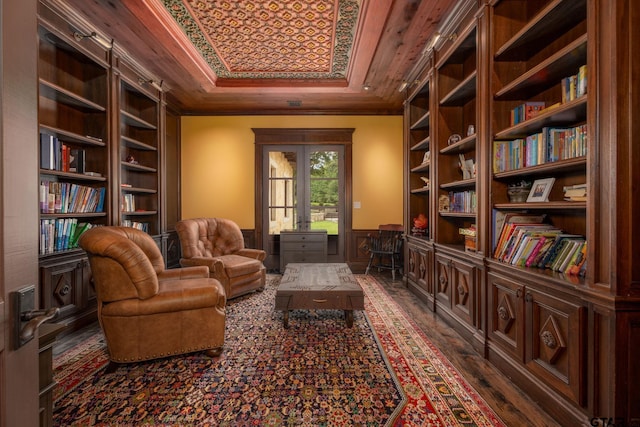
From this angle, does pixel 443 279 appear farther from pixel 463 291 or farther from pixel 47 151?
pixel 47 151

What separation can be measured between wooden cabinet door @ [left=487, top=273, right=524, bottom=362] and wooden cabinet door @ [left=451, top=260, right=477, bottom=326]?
0.24 m

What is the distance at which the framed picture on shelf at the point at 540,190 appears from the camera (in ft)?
7.13

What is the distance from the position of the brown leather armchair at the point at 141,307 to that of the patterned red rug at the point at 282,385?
0.16 meters

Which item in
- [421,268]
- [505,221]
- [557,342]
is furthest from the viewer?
[421,268]

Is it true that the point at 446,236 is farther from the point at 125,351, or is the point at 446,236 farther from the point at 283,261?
the point at 125,351

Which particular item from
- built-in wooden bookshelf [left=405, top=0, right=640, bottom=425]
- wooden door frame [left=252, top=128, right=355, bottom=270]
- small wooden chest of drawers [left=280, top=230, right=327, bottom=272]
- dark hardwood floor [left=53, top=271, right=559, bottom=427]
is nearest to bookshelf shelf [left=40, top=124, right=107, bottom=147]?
dark hardwood floor [left=53, top=271, right=559, bottom=427]

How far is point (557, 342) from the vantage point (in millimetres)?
1744

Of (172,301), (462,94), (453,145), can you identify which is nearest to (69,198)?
(172,301)

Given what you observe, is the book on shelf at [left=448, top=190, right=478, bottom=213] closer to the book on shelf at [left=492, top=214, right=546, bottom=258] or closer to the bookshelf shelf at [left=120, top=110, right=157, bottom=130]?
the book on shelf at [left=492, top=214, right=546, bottom=258]

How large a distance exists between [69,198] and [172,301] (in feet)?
5.81

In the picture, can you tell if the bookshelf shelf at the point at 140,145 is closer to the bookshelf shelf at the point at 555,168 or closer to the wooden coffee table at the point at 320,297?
the wooden coffee table at the point at 320,297

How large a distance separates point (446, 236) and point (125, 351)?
129 inches

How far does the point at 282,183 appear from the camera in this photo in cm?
572

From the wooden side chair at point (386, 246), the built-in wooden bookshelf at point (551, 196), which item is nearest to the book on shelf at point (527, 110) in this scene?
the built-in wooden bookshelf at point (551, 196)
